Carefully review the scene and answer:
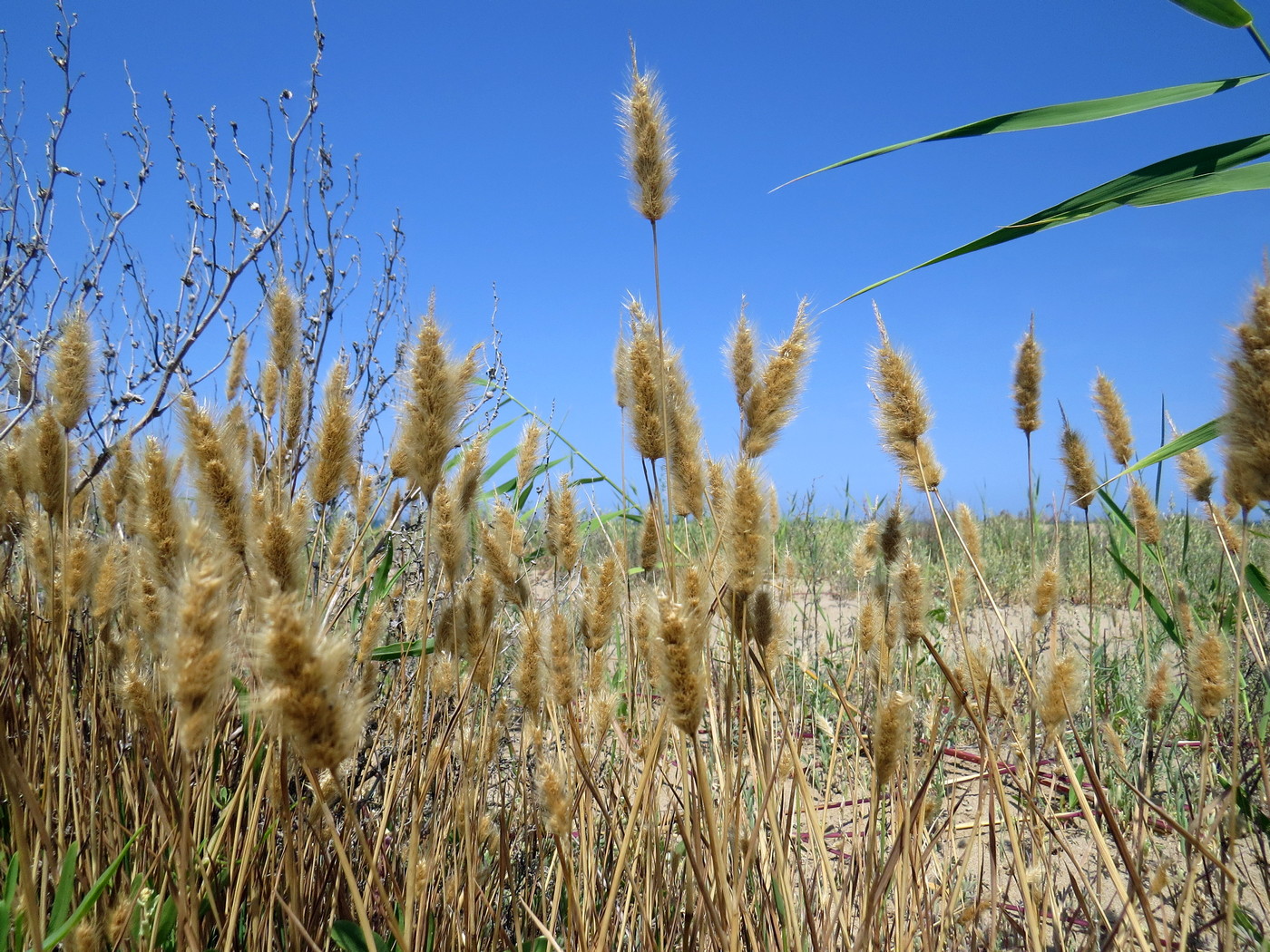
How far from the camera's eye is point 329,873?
131cm

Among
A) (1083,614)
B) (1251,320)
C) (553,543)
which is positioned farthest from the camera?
(1083,614)

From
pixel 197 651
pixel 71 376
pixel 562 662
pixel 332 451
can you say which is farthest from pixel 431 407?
pixel 71 376

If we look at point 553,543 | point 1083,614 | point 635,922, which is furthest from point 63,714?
point 1083,614

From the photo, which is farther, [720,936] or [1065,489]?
[1065,489]

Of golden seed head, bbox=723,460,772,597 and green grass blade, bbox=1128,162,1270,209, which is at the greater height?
green grass blade, bbox=1128,162,1270,209

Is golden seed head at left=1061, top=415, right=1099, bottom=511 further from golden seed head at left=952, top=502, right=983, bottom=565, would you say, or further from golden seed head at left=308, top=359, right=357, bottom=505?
golden seed head at left=308, top=359, right=357, bottom=505

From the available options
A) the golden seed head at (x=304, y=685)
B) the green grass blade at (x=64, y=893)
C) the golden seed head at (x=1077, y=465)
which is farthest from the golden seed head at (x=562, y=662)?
the golden seed head at (x=1077, y=465)

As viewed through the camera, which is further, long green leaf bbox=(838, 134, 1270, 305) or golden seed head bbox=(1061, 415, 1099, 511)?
golden seed head bbox=(1061, 415, 1099, 511)

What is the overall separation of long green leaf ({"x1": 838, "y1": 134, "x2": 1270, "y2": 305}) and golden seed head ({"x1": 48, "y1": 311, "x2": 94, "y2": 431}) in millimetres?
1375

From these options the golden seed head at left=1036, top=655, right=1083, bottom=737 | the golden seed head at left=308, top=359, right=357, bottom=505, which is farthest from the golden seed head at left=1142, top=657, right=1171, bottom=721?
the golden seed head at left=308, top=359, right=357, bottom=505

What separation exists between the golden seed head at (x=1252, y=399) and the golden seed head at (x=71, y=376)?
1825 mm

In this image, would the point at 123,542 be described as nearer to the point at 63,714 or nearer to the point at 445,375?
the point at 63,714

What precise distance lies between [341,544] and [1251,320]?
181 cm

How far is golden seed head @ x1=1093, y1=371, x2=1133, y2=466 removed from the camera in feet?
6.01
